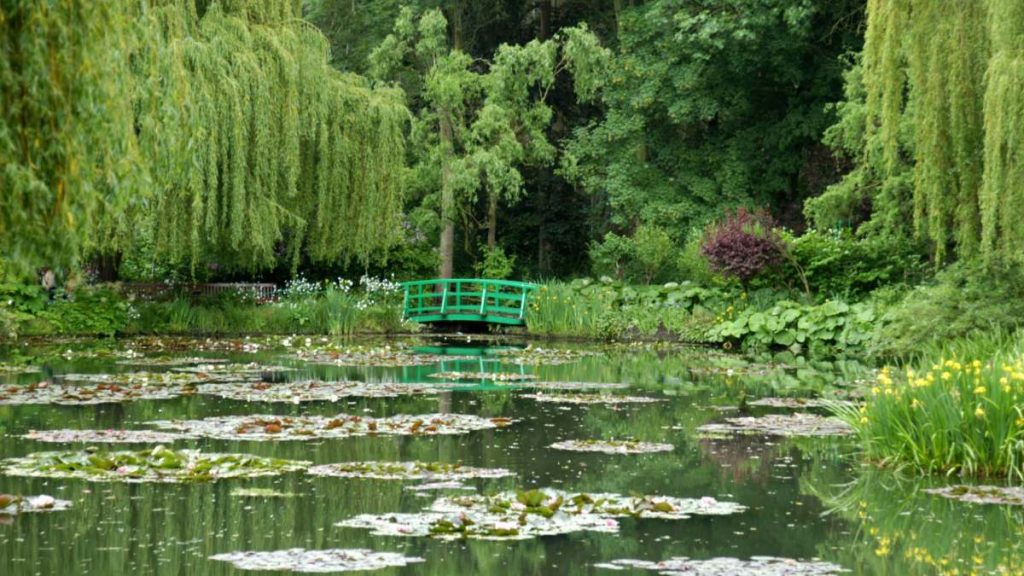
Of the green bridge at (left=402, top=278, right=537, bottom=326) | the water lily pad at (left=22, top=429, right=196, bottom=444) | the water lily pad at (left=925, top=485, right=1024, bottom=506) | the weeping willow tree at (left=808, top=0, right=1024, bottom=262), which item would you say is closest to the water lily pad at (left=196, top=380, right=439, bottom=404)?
the water lily pad at (left=22, top=429, right=196, bottom=444)

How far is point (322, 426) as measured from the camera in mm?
11109

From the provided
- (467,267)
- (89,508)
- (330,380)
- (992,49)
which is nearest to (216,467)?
(89,508)

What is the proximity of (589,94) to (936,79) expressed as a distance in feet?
47.0

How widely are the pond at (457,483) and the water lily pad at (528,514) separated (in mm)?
18

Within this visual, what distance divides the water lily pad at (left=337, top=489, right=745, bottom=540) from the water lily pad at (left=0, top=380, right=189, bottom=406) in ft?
19.5

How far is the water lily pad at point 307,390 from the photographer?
43.7ft

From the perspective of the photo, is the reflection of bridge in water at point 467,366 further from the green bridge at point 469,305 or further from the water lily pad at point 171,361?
the green bridge at point 469,305

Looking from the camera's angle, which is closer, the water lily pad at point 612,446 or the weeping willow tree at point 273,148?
the water lily pad at point 612,446

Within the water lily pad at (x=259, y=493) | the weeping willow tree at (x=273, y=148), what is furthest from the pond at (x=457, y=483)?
the weeping willow tree at (x=273, y=148)

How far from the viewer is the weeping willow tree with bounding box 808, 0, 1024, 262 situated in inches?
518

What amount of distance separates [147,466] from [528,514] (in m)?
2.78

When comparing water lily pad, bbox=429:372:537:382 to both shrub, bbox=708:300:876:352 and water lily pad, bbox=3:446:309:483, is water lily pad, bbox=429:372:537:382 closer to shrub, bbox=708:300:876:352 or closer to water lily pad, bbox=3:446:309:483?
shrub, bbox=708:300:876:352

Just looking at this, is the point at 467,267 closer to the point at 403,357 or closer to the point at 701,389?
the point at 403,357

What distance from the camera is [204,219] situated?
20.7 m
